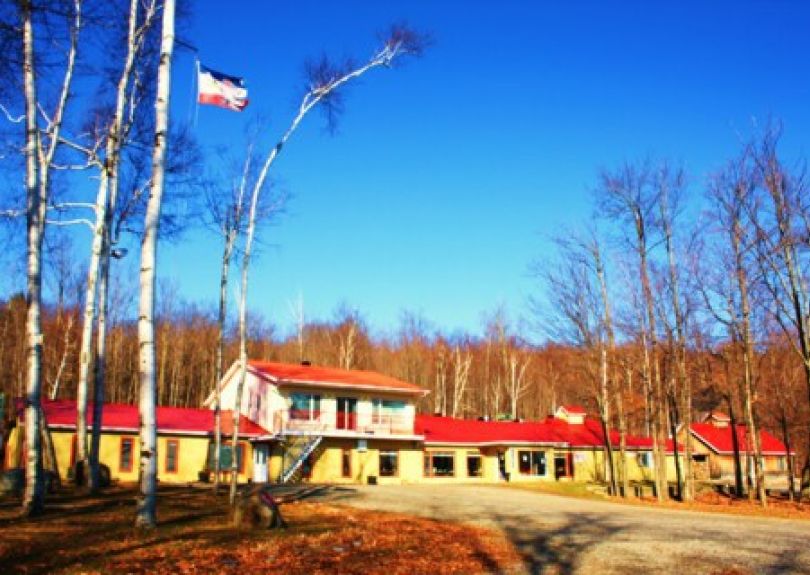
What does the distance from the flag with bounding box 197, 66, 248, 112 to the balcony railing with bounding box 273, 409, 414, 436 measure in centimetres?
2314

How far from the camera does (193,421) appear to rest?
114 feet

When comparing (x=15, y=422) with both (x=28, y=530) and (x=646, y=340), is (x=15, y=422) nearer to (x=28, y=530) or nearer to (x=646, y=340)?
(x=28, y=530)

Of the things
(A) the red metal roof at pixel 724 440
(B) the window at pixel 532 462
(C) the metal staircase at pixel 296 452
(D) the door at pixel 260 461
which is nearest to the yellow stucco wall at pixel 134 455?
(D) the door at pixel 260 461

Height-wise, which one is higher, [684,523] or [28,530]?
[28,530]

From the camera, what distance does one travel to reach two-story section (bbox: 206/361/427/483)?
3484 cm

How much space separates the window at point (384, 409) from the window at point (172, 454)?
34.1 ft

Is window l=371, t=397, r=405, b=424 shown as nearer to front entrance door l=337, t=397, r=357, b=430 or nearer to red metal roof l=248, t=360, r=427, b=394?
red metal roof l=248, t=360, r=427, b=394

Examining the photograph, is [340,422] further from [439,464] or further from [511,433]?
[511,433]

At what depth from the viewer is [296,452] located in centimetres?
3459

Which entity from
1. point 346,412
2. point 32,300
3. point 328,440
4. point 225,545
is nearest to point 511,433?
point 346,412

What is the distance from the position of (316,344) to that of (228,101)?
184 ft

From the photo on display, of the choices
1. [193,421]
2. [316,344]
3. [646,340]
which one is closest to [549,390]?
[316,344]

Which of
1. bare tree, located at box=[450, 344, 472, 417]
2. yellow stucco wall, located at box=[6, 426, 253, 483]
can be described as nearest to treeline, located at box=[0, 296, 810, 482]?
bare tree, located at box=[450, 344, 472, 417]

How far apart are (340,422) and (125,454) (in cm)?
1073
